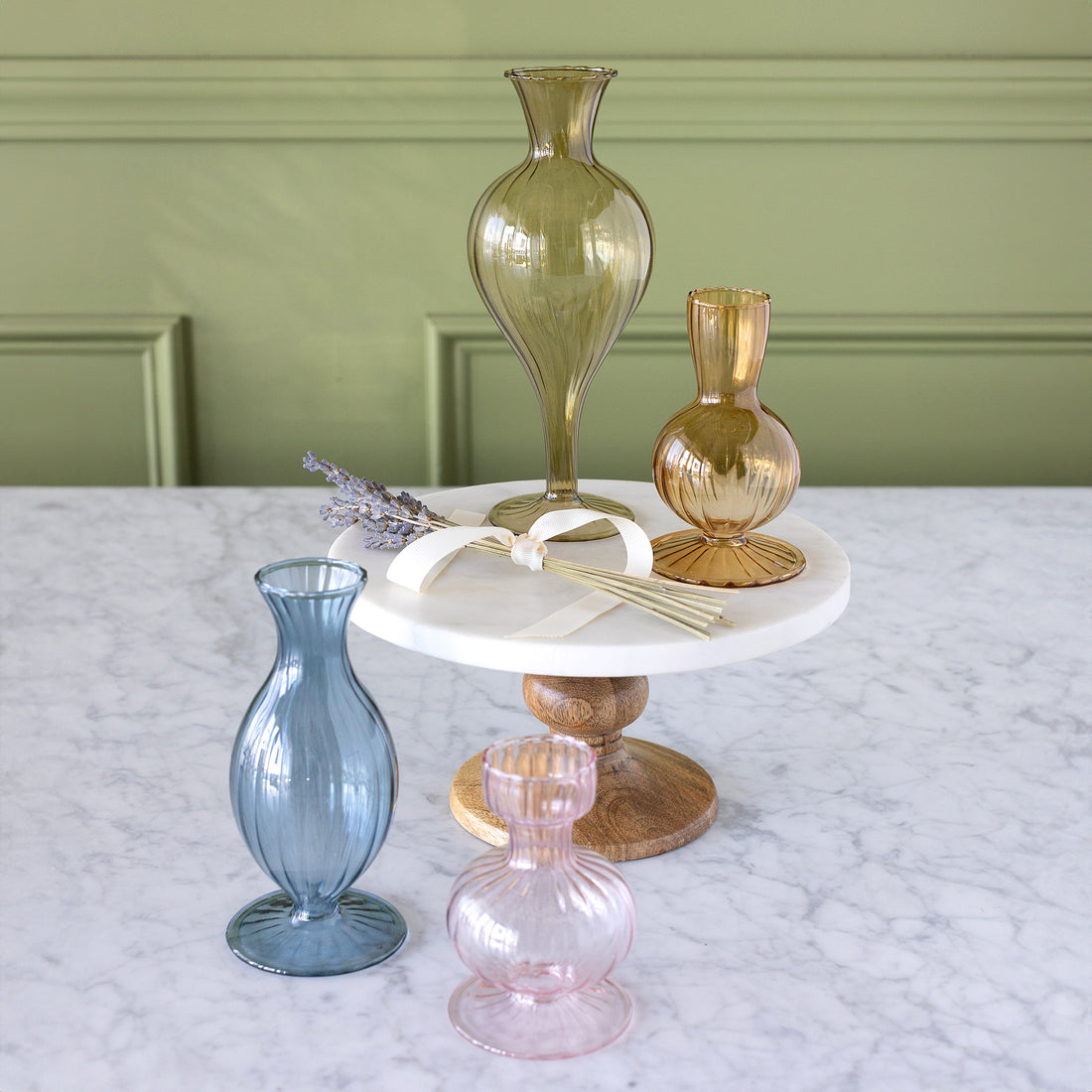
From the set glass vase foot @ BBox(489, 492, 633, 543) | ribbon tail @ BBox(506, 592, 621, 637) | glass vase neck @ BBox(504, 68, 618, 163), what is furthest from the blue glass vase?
glass vase neck @ BBox(504, 68, 618, 163)

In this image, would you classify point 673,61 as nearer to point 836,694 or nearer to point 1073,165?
point 1073,165

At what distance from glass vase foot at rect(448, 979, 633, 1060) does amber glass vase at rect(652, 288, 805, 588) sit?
27 cm

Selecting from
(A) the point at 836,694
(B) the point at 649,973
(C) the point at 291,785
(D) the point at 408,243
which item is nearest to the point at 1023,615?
(A) the point at 836,694

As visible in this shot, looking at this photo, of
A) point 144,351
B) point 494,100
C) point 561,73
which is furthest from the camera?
point 144,351

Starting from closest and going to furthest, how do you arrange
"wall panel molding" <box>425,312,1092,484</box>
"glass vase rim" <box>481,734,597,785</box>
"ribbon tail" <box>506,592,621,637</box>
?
"glass vase rim" <box>481,734,597,785</box> → "ribbon tail" <box>506,592,621,637</box> → "wall panel molding" <box>425,312,1092,484</box>

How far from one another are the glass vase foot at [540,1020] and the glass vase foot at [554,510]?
1.06ft

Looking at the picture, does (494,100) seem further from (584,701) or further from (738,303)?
(584,701)

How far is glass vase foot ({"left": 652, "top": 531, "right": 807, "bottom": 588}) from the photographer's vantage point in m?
0.86

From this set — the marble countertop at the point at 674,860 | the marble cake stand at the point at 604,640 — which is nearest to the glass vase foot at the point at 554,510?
the marble cake stand at the point at 604,640

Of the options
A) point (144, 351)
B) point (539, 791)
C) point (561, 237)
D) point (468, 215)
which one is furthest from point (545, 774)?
point (144, 351)

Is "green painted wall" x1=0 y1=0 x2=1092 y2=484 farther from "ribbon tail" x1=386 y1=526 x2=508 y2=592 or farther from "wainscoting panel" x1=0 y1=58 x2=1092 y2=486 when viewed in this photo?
"ribbon tail" x1=386 y1=526 x2=508 y2=592

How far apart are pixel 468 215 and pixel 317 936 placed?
1399 millimetres

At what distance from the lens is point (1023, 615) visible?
4.72ft

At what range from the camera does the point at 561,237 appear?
0.88 meters
